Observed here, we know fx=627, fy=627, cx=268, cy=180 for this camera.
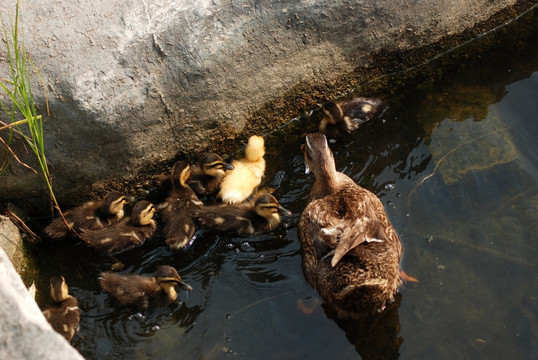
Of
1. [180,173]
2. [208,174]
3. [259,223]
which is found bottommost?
[259,223]

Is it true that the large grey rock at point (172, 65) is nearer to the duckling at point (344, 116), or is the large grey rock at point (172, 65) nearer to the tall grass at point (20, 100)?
the tall grass at point (20, 100)

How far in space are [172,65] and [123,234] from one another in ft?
3.55

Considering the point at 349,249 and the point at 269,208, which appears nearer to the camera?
the point at 349,249

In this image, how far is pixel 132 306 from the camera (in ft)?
11.6

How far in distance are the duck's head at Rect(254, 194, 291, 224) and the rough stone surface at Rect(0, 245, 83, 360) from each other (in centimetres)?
175

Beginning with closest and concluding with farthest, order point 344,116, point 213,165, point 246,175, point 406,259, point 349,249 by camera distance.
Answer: point 349,249, point 406,259, point 213,165, point 246,175, point 344,116

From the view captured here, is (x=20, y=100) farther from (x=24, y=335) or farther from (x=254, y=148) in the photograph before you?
(x=24, y=335)

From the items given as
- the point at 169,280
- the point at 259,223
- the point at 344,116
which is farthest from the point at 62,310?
the point at 344,116

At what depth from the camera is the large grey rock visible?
366cm

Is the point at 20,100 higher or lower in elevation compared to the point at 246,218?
higher

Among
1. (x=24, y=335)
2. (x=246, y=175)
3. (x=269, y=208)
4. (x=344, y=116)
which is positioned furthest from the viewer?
(x=344, y=116)

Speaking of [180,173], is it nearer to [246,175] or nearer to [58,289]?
[246,175]

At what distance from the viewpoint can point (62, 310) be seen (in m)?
3.41

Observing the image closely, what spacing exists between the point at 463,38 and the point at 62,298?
352cm
